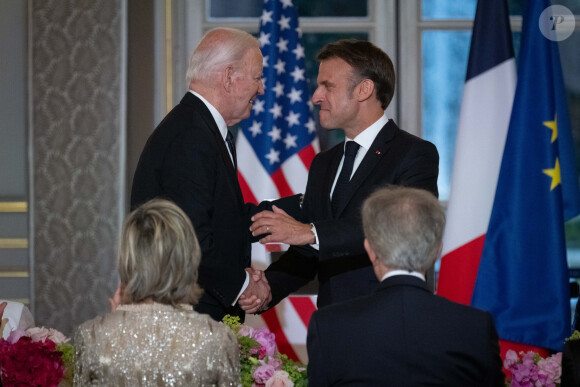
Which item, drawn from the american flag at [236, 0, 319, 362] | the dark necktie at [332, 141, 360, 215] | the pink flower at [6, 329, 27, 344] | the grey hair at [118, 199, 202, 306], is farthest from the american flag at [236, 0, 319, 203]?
the grey hair at [118, 199, 202, 306]

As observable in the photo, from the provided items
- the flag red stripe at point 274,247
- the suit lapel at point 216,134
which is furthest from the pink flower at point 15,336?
the flag red stripe at point 274,247

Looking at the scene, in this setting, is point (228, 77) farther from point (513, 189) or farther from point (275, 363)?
point (513, 189)

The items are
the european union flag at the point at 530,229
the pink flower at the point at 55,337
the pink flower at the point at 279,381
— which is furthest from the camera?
the european union flag at the point at 530,229

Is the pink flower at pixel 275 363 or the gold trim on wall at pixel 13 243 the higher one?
the gold trim on wall at pixel 13 243

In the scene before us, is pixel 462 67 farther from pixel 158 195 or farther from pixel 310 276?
pixel 158 195

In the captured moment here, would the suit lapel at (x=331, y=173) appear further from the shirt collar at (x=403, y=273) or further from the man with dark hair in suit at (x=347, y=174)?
the shirt collar at (x=403, y=273)

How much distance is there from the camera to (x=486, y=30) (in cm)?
462

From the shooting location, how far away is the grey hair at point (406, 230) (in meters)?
2.05

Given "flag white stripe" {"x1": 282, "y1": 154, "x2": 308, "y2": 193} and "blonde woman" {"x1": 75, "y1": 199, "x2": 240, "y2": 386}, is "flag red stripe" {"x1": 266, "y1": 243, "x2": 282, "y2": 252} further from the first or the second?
"blonde woman" {"x1": 75, "y1": 199, "x2": 240, "y2": 386}

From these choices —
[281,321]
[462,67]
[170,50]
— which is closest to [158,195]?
[281,321]

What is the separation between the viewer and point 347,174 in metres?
3.35

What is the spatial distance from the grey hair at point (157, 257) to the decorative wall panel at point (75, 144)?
3.03 metres

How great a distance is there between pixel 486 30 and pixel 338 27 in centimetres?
115

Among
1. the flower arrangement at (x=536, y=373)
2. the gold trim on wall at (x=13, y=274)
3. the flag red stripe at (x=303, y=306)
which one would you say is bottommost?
the flag red stripe at (x=303, y=306)
